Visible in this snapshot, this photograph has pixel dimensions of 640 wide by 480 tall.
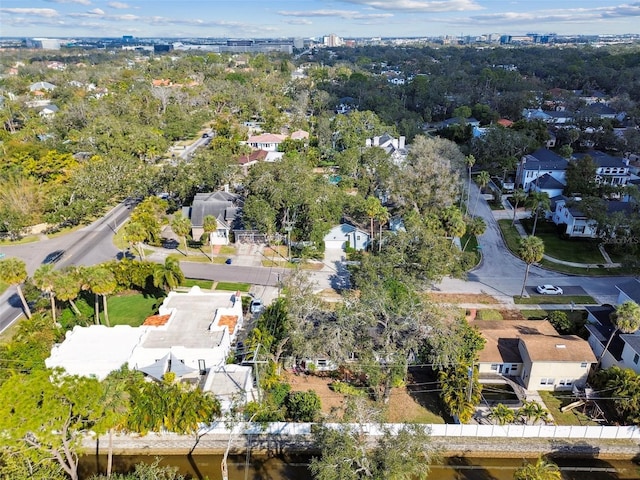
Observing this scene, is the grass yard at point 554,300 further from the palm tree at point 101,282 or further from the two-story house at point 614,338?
the palm tree at point 101,282

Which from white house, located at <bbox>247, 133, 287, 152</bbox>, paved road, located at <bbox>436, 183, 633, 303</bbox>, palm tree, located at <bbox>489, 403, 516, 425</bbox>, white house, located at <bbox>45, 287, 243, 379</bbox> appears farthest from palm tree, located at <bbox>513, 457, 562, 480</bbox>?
white house, located at <bbox>247, 133, 287, 152</bbox>

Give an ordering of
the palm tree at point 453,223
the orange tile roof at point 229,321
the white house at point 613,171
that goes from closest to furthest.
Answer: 1. the orange tile roof at point 229,321
2. the palm tree at point 453,223
3. the white house at point 613,171

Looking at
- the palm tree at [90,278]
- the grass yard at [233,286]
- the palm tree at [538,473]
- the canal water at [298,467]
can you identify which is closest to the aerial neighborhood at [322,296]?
the palm tree at [90,278]

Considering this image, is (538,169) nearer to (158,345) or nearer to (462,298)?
(462,298)

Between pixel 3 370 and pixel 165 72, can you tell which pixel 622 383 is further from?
pixel 165 72

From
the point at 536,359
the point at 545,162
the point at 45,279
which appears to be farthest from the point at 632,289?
the point at 45,279

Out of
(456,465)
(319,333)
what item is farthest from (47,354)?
(456,465)

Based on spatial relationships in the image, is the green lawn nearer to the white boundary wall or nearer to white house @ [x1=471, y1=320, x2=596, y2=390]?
white house @ [x1=471, y1=320, x2=596, y2=390]

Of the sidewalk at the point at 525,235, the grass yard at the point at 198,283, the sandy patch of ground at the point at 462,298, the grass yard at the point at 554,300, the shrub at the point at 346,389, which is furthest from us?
the sidewalk at the point at 525,235
